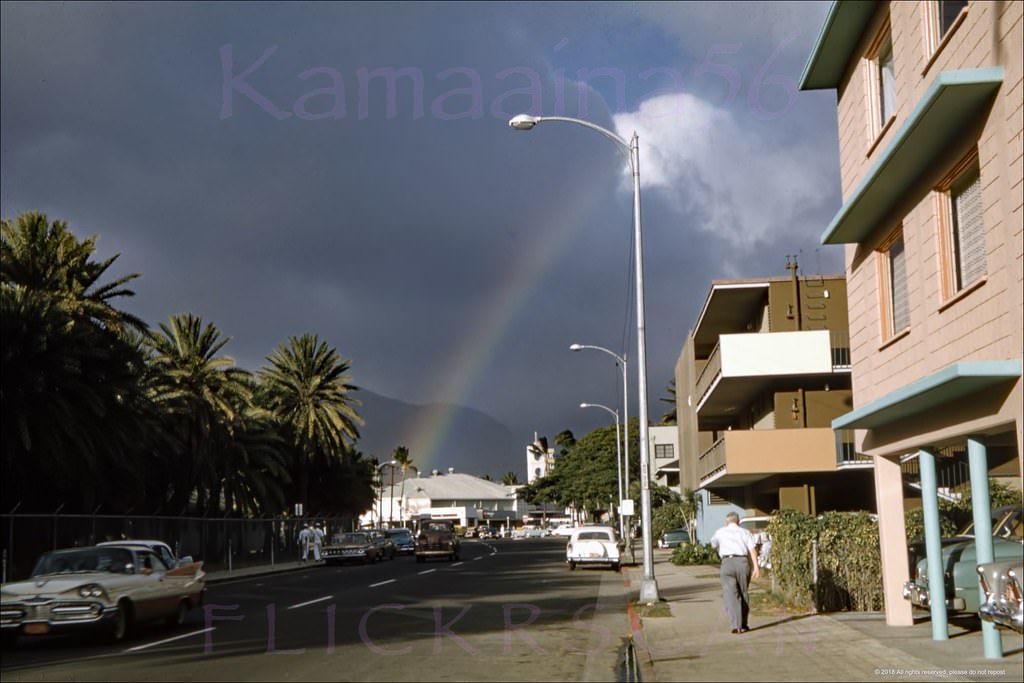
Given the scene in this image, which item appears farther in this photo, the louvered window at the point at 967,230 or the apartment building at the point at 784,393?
the apartment building at the point at 784,393

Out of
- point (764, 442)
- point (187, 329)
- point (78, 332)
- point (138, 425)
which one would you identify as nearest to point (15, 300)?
point (78, 332)

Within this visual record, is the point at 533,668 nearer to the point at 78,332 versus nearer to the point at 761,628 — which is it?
the point at 761,628

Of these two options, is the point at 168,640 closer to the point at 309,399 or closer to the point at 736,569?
the point at 736,569

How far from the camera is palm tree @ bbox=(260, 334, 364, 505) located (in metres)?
64.6

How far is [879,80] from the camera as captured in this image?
15.4 m

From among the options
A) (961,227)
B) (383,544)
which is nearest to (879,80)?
(961,227)

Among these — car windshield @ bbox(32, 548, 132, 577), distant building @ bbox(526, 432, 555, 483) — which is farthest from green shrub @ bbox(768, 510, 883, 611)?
distant building @ bbox(526, 432, 555, 483)

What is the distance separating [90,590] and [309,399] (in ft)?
165

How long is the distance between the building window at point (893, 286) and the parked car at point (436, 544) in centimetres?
3434

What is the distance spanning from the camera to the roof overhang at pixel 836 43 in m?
15.3

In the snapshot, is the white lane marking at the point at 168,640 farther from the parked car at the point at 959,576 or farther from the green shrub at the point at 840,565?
the parked car at the point at 959,576

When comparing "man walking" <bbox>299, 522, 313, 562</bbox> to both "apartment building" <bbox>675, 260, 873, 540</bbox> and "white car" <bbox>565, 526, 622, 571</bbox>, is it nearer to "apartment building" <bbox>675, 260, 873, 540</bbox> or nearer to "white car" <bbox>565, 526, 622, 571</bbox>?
"white car" <bbox>565, 526, 622, 571</bbox>

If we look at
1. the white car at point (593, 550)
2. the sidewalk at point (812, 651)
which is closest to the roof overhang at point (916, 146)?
the sidewalk at point (812, 651)

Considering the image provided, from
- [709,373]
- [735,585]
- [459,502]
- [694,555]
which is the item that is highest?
[709,373]
